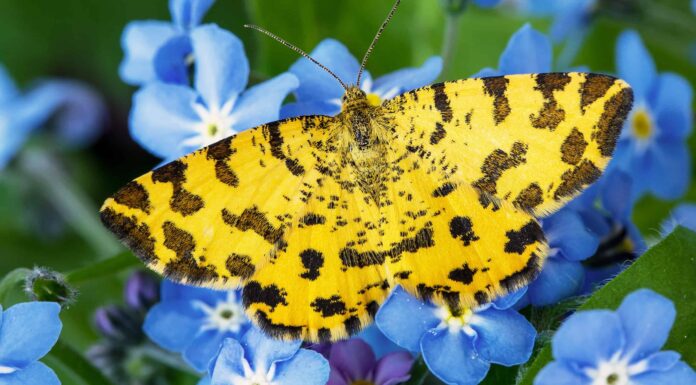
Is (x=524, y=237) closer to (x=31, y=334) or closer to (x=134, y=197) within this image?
(x=134, y=197)

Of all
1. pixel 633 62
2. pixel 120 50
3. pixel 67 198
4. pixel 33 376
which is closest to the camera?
pixel 33 376

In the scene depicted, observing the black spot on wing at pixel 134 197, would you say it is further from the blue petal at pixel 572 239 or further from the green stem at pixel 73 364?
the blue petal at pixel 572 239

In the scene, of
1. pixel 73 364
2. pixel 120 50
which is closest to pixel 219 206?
pixel 73 364

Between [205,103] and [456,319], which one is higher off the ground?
[205,103]

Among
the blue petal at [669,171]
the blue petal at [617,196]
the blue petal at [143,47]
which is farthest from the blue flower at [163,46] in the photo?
the blue petal at [669,171]

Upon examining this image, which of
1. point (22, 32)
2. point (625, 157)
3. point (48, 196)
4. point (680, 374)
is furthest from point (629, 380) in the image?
point (22, 32)

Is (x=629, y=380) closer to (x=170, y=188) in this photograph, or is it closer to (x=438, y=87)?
(x=438, y=87)

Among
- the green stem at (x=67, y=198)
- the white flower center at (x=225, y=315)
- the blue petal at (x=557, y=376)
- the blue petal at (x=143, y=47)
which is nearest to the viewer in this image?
the blue petal at (x=557, y=376)
